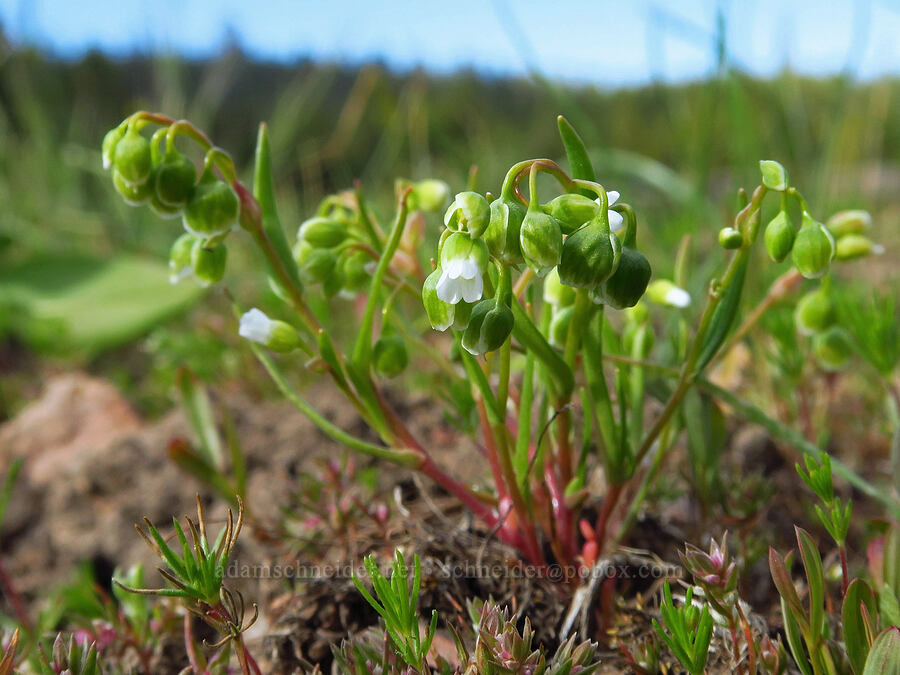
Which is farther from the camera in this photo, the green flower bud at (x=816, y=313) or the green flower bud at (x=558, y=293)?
the green flower bud at (x=816, y=313)

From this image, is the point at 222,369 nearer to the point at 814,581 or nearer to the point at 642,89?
the point at 814,581

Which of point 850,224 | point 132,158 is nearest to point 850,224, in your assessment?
point 850,224

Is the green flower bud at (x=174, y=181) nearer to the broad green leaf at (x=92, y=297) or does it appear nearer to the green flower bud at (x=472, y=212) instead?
the green flower bud at (x=472, y=212)

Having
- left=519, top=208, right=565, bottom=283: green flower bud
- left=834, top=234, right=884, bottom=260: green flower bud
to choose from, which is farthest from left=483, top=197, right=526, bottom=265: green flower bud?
left=834, top=234, right=884, bottom=260: green flower bud

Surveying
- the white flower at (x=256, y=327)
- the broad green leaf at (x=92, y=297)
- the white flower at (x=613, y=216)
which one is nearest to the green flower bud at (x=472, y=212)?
the white flower at (x=613, y=216)

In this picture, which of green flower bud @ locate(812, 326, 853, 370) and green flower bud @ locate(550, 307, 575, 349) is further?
green flower bud @ locate(812, 326, 853, 370)

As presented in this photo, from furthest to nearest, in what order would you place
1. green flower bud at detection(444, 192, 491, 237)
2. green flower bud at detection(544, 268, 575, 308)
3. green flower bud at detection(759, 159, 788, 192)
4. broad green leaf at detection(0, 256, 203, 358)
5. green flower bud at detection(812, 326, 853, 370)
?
broad green leaf at detection(0, 256, 203, 358) → green flower bud at detection(812, 326, 853, 370) → green flower bud at detection(544, 268, 575, 308) → green flower bud at detection(759, 159, 788, 192) → green flower bud at detection(444, 192, 491, 237)

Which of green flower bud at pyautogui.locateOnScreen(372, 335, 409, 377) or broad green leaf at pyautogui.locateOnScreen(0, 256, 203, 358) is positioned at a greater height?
green flower bud at pyautogui.locateOnScreen(372, 335, 409, 377)

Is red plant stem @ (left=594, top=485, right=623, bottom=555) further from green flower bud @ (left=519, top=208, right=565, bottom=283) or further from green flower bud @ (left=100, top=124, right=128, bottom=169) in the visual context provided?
green flower bud @ (left=100, top=124, right=128, bottom=169)
